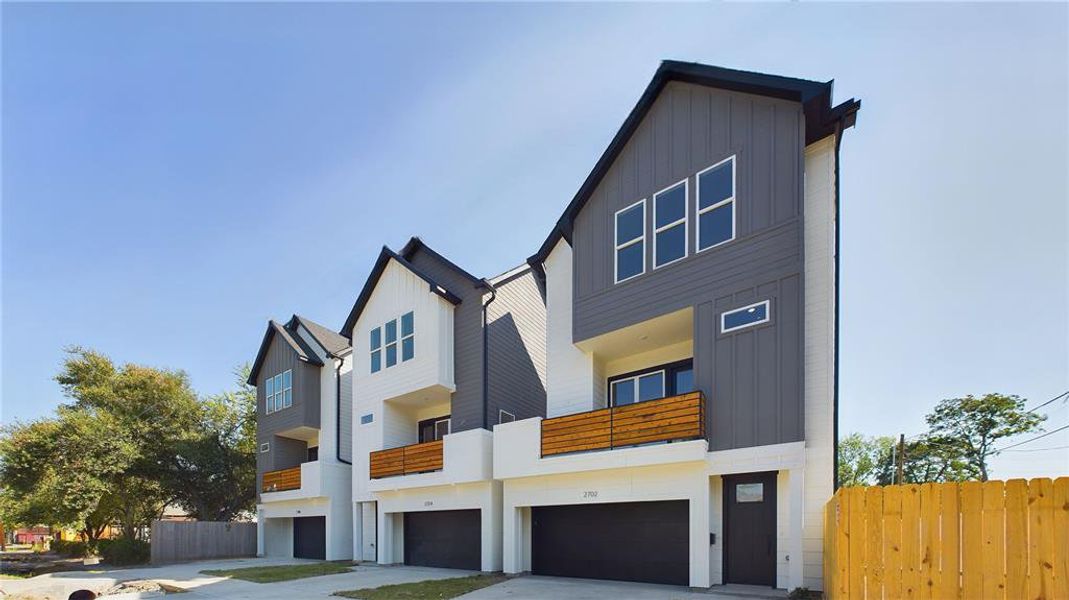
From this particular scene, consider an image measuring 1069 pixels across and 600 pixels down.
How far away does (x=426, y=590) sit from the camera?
1255cm

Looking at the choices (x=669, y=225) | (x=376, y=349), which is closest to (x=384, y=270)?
(x=376, y=349)

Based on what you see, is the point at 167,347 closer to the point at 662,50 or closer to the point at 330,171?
the point at 330,171

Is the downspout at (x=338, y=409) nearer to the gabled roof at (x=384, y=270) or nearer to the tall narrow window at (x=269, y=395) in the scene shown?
the gabled roof at (x=384, y=270)

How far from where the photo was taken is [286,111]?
15.1 meters

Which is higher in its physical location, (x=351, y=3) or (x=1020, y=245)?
(x=351, y=3)

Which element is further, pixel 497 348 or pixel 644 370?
pixel 497 348

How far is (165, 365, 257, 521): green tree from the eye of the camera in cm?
2878

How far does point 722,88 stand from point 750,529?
9088 mm

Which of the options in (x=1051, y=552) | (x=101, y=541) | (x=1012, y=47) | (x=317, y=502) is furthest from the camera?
(x=101, y=541)

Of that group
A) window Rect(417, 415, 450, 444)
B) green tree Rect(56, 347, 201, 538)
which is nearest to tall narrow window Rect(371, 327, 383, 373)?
window Rect(417, 415, 450, 444)

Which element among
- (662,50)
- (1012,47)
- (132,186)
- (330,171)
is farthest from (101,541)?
(1012,47)

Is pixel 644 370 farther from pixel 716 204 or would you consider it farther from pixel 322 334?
pixel 322 334

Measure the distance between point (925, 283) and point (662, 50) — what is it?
10.3m

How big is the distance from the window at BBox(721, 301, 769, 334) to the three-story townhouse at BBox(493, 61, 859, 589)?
3 cm
